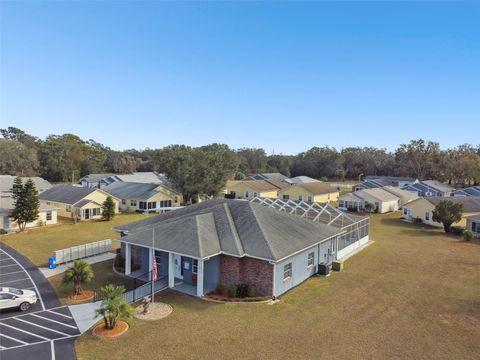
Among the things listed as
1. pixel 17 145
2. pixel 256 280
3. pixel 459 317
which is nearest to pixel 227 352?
pixel 256 280

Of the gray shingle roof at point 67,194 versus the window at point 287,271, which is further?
the gray shingle roof at point 67,194

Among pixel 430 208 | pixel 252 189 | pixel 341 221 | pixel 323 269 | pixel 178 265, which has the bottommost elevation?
pixel 323 269

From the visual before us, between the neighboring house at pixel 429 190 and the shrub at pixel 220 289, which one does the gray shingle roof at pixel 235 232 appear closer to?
the shrub at pixel 220 289

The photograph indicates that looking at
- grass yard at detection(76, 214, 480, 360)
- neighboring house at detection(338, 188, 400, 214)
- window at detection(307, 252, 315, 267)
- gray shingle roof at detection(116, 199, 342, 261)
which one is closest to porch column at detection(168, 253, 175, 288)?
gray shingle roof at detection(116, 199, 342, 261)

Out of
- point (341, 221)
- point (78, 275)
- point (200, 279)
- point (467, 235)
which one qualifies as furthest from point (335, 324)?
point (467, 235)

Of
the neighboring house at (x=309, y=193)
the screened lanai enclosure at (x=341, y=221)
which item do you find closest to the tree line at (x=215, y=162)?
the neighboring house at (x=309, y=193)

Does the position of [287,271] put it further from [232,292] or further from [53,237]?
[53,237]

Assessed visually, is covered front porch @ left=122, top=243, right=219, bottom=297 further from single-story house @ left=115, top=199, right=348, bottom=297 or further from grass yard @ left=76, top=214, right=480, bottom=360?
grass yard @ left=76, top=214, right=480, bottom=360

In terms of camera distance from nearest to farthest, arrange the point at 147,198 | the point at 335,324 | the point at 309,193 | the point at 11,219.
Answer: the point at 335,324, the point at 11,219, the point at 147,198, the point at 309,193
